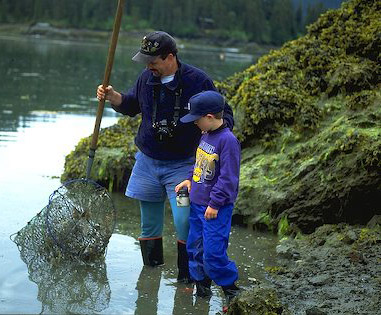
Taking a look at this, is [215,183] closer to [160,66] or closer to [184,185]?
[184,185]

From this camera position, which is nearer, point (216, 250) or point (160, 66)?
point (216, 250)

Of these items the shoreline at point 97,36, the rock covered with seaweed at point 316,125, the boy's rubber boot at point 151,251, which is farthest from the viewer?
the shoreline at point 97,36

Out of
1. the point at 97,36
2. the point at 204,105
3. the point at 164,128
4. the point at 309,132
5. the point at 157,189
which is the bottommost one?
the point at 97,36

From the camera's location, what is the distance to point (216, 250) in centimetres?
571

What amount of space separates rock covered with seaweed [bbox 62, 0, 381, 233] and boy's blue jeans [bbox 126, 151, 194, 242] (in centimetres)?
166

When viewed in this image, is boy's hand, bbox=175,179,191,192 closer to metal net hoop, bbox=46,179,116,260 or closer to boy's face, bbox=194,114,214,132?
boy's face, bbox=194,114,214,132

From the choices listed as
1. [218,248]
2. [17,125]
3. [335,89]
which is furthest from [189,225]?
[17,125]

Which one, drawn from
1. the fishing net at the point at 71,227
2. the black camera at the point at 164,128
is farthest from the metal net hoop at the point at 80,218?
the black camera at the point at 164,128

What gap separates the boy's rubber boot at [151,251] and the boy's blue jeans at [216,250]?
2.67 feet

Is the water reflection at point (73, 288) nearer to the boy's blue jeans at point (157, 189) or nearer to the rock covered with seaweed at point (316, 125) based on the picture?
the boy's blue jeans at point (157, 189)

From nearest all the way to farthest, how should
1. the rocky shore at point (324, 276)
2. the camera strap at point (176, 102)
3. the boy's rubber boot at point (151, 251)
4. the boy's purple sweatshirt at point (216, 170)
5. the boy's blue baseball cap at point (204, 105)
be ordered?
the rocky shore at point (324, 276) → the boy's purple sweatshirt at point (216, 170) → the boy's blue baseball cap at point (204, 105) → the camera strap at point (176, 102) → the boy's rubber boot at point (151, 251)

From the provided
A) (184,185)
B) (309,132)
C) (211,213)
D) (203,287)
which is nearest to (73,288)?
(203,287)

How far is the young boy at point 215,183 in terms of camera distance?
5672 millimetres

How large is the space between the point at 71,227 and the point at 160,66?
1.59 metres
